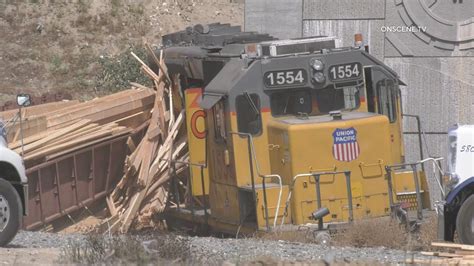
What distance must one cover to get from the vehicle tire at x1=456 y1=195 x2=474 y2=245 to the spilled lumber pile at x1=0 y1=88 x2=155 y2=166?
6886 mm

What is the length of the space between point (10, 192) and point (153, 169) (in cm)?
488

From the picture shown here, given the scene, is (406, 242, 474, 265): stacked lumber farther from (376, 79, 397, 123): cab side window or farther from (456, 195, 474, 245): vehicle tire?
(376, 79, 397, 123): cab side window

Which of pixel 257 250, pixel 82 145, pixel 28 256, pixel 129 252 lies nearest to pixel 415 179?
pixel 257 250

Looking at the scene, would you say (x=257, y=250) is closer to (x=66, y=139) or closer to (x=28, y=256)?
(x=28, y=256)

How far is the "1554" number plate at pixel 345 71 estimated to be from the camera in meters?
14.7

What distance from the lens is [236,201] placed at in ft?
47.5

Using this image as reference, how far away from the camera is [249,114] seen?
14.3 m

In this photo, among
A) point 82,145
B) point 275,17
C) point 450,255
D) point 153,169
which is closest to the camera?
point 450,255

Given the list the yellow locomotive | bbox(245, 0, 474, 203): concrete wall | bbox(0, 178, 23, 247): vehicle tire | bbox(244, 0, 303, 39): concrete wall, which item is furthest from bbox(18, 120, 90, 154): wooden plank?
bbox(245, 0, 474, 203): concrete wall

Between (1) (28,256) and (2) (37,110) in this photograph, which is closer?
(1) (28,256)

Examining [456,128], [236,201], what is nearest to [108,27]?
[236,201]

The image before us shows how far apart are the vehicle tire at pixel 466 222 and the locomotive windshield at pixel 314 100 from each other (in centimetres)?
327

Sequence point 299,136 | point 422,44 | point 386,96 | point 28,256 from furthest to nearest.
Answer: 1. point 422,44
2. point 386,96
3. point 299,136
4. point 28,256

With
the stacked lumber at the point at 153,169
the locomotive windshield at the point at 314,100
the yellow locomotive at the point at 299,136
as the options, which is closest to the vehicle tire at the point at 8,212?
the yellow locomotive at the point at 299,136
